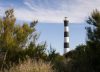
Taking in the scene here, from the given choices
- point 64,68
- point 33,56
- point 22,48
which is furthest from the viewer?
point 22,48

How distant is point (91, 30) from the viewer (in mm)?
20516

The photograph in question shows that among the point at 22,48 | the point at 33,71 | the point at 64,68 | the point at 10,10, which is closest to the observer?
the point at 33,71

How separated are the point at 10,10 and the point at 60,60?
5299mm

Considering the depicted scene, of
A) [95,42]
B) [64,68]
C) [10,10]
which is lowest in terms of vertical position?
[64,68]

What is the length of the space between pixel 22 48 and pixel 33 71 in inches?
253

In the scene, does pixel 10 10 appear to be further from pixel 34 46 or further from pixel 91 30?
pixel 91 30

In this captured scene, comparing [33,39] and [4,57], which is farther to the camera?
[33,39]

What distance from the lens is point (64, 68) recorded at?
64.1ft

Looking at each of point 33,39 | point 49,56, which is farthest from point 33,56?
point 33,39

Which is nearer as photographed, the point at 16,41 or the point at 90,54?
the point at 90,54

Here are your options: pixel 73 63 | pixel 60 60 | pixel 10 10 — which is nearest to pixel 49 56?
pixel 60 60

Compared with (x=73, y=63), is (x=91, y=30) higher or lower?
higher

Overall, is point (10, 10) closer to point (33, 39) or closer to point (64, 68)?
point (33, 39)

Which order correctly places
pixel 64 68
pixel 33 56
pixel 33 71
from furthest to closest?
pixel 33 56 < pixel 64 68 < pixel 33 71
